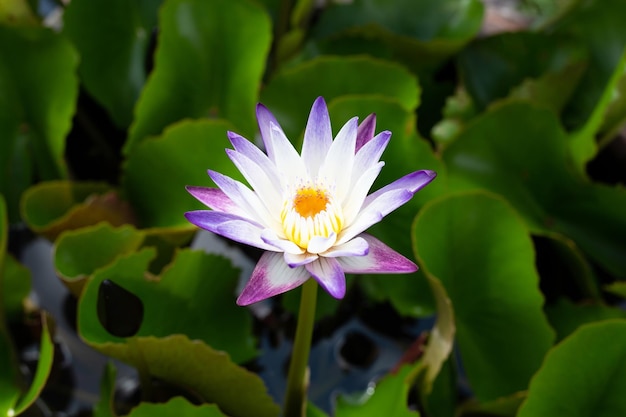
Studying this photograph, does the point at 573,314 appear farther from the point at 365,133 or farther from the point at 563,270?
the point at 365,133

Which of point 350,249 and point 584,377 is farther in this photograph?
point 584,377

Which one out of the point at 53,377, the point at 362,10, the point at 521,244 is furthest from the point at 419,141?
the point at 53,377

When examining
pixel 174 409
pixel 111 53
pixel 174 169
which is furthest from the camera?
pixel 111 53

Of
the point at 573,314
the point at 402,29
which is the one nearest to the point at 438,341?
the point at 573,314

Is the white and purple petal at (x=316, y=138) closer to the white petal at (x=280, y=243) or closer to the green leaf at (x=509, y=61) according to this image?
the white petal at (x=280, y=243)

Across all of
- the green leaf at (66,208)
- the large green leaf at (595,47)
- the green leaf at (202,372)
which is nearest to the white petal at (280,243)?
the green leaf at (202,372)

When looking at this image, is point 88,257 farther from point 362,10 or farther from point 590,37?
point 590,37

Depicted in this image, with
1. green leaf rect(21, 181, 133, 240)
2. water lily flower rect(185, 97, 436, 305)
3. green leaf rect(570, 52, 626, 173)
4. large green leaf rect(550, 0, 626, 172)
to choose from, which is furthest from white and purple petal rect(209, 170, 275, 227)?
large green leaf rect(550, 0, 626, 172)
